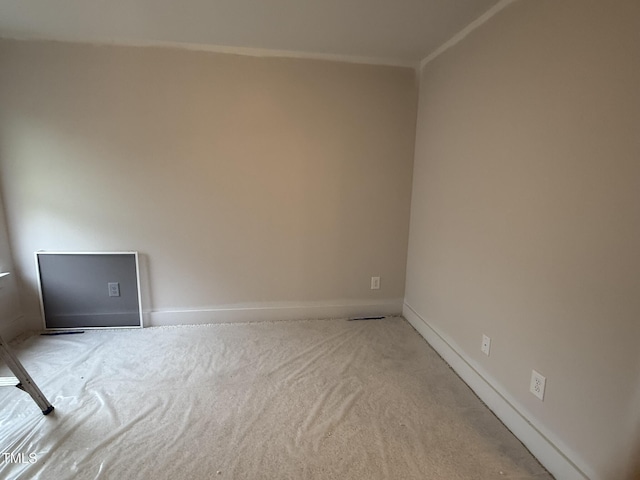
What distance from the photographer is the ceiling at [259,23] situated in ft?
5.77

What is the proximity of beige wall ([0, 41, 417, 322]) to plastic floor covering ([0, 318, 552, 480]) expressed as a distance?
23.4 inches

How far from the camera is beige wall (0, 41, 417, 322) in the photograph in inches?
90.7

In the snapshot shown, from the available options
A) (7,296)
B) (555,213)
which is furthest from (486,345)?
(7,296)

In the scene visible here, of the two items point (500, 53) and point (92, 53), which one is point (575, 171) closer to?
point (500, 53)

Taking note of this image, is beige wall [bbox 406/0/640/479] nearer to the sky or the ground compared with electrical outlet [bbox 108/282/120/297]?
nearer to the sky

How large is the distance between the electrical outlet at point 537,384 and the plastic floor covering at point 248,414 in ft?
0.95

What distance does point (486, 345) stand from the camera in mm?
1831

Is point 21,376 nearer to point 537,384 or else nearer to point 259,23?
point 259,23

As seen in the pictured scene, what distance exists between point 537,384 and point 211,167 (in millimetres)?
2573

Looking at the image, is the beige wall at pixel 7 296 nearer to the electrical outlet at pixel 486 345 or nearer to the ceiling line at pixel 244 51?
the ceiling line at pixel 244 51

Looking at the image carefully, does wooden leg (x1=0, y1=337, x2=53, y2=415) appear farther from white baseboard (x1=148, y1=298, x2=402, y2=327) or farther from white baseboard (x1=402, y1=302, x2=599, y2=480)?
white baseboard (x1=402, y1=302, x2=599, y2=480)

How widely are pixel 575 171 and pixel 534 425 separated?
121 centimetres

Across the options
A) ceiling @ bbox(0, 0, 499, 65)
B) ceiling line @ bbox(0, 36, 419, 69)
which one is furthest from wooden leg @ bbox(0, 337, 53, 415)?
ceiling line @ bbox(0, 36, 419, 69)

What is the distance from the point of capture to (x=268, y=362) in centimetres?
216
